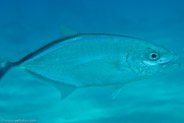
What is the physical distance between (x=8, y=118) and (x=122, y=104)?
2.27m

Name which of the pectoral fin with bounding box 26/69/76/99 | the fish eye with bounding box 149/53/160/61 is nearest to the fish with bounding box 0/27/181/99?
the fish eye with bounding box 149/53/160/61

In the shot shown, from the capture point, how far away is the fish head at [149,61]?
1233 millimetres

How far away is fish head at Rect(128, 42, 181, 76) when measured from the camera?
1233mm

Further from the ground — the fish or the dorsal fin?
the dorsal fin

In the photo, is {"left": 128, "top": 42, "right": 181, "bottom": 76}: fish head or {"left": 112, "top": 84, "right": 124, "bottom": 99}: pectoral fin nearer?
{"left": 128, "top": 42, "right": 181, "bottom": 76}: fish head

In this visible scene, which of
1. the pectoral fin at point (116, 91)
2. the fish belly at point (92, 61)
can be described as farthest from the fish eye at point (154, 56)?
the pectoral fin at point (116, 91)

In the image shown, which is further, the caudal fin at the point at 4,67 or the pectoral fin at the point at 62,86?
the pectoral fin at the point at 62,86

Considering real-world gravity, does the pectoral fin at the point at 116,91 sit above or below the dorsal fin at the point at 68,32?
below

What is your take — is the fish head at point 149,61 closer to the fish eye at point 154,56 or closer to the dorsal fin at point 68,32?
the fish eye at point 154,56

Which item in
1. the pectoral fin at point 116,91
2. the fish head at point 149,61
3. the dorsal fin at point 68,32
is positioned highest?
the dorsal fin at point 68,32

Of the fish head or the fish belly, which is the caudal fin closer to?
the fish belly

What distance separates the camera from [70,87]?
4.53 feet

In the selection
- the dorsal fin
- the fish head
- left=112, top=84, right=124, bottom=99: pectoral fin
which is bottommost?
left=112, top=84, right=124, bottom=99: pectoral fin

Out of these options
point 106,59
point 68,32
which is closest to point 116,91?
point 106,59
